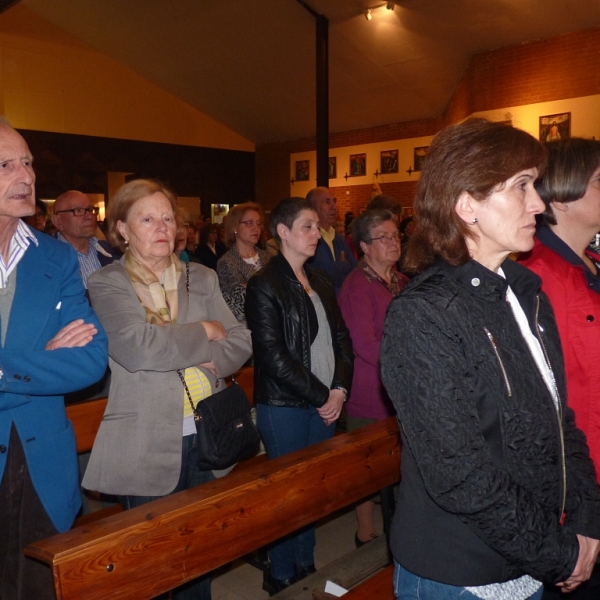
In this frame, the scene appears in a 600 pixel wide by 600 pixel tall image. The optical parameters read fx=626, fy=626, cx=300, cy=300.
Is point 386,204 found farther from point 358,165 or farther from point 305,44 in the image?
point 358,165

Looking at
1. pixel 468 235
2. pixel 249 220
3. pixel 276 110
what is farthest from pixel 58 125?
pixel 468 235

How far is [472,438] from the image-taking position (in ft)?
4.21

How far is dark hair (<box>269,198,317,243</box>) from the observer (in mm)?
3230

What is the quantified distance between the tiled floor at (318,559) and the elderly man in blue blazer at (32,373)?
4.74ft

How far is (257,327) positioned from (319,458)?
0.72 m

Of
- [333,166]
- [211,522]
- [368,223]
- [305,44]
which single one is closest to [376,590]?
[211,522]

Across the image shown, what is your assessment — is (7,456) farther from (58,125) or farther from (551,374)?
(58,125)

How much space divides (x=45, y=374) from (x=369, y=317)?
1.89 metres

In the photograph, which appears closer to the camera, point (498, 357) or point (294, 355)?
point (498, 357)

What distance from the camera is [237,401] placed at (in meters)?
2.40

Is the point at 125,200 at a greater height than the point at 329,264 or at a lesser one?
greater

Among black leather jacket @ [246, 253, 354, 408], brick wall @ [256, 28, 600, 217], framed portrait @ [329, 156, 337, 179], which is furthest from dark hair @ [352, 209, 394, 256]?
framed portrait @ [329, 156, 337, 179]

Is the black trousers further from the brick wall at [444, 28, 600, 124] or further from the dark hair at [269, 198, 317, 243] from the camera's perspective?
the brick wall at [444, 28, 600, 124]

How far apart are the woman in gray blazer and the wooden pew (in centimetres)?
18
